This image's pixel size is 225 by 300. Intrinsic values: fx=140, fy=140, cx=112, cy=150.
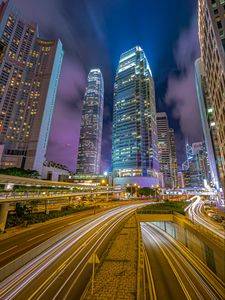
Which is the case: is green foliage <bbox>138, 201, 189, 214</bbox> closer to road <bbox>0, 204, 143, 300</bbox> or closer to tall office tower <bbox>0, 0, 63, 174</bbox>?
road <bbox>0, 204, 143, 300</bbox>

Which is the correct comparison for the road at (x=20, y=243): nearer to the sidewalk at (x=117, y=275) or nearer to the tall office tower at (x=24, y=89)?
the sidewalk at (x=117, y=275)

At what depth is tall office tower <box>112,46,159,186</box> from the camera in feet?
450

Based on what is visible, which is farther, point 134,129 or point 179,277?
point 134,129

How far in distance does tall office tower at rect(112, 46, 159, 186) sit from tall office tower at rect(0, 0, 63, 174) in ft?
232

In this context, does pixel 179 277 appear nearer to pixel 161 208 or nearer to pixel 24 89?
pixel 161 208

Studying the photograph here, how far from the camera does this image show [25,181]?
43.1 metres

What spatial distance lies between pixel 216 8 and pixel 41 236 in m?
71.9

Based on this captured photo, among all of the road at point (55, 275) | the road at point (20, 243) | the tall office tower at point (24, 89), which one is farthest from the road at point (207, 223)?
the tall office tower at point (24, 89)

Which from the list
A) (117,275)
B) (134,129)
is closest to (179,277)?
(117,275)

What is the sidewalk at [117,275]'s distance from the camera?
375 inches

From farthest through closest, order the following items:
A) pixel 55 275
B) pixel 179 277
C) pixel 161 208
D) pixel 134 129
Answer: pixel 134 129, pixel 161 208, pixel 179 277, pixel 55 275

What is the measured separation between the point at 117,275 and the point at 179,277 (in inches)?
417

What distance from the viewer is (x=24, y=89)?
12988 centimetres

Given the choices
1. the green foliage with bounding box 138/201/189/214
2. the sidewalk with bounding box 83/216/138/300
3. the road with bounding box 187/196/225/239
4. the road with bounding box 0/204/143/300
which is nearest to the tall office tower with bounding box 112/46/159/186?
the road with bounding box 187/196/225/239
